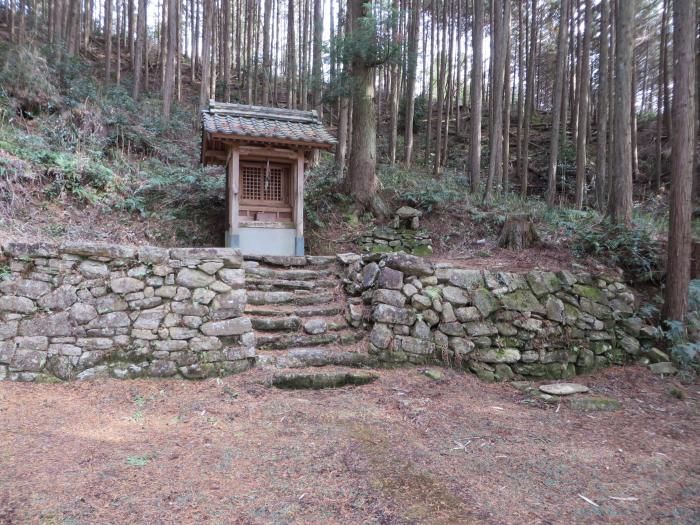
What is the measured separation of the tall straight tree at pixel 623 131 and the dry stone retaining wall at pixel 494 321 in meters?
2.19

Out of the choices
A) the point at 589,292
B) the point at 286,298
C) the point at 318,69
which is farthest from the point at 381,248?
the point at 318,69

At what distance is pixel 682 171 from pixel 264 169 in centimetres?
746

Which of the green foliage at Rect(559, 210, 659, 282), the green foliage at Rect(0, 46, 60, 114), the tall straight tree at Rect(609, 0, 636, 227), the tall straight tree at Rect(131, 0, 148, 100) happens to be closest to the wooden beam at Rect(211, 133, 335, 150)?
the green foliage at Rect(559, 210, 659, 282)

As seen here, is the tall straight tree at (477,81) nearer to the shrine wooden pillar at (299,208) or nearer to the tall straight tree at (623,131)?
the tall straight tree at (623,131)

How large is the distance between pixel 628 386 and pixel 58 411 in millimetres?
6327

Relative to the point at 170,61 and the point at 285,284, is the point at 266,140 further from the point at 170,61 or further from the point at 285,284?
the point at 170,61

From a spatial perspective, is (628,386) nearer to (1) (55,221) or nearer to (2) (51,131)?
(1) (55,221)

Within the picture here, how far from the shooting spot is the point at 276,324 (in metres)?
5.45

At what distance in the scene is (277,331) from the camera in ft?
17.9

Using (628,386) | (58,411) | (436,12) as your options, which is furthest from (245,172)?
(436,12)

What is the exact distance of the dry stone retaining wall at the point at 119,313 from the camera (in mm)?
4262

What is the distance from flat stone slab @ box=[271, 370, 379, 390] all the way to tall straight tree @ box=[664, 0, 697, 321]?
454 cm

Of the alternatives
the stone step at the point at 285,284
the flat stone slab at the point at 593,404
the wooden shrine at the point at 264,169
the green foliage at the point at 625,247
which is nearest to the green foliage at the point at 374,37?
the wooden shrine at the point at 264,169

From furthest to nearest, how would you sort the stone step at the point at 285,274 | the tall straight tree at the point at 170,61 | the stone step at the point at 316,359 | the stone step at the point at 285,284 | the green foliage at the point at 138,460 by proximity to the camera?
1. the tall straight tree at the point at 170,61
2. the stone step at the point at 285,274
3. the stone step at the point at 285,284
4. the stone step at the point at 316,359
5. the green foliage at the point at 138,460
